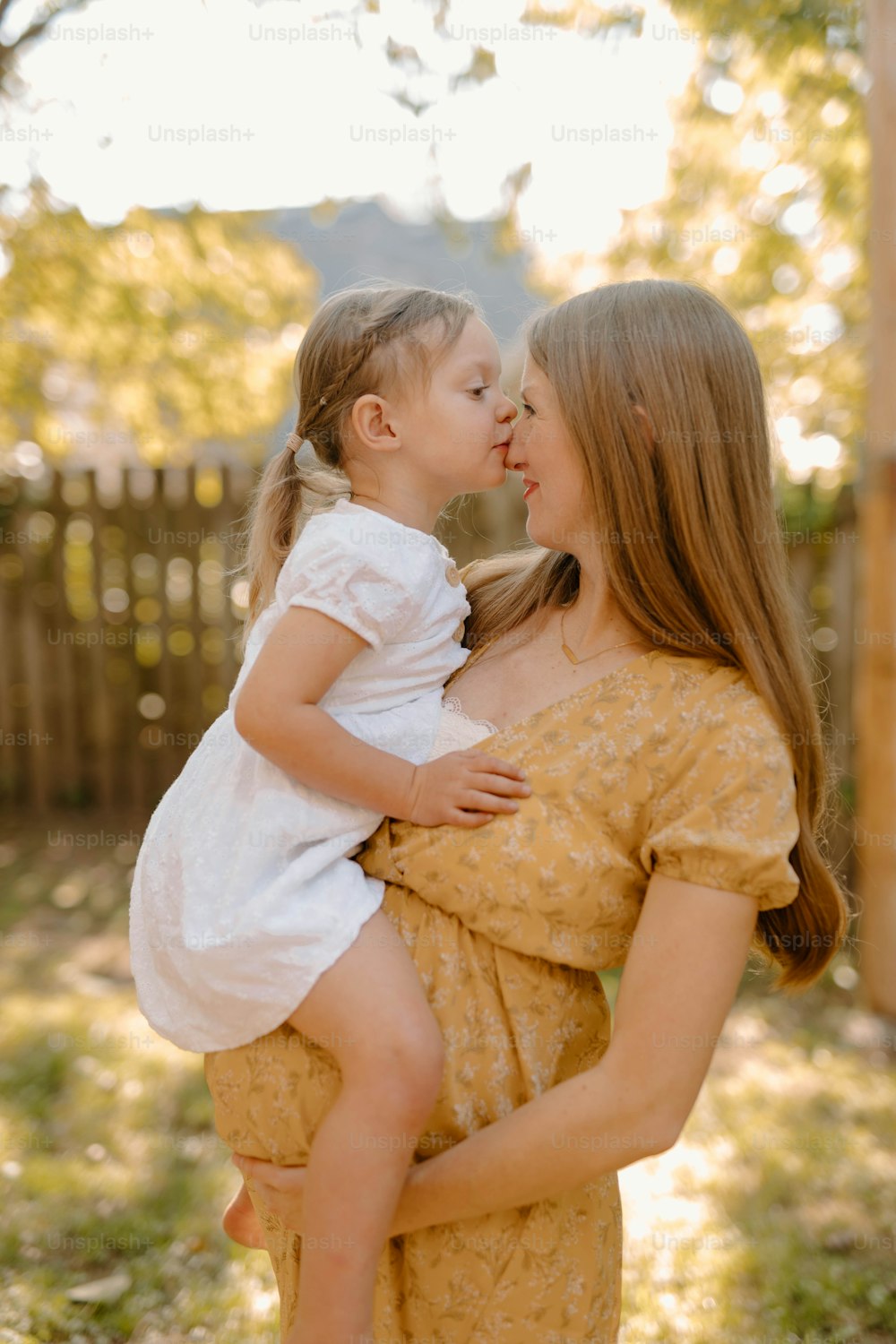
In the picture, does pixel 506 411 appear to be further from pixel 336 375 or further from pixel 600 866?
pixel 600 866

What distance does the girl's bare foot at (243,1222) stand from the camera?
2.14 metres

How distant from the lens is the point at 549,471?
1848mm

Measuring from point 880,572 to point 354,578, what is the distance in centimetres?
338

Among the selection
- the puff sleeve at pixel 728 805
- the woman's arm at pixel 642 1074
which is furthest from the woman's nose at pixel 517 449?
the woman's arm at pixel 642 1074

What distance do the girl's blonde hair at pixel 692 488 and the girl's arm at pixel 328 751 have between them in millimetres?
383

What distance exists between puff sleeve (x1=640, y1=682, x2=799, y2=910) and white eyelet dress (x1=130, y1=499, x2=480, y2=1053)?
1.12 feet

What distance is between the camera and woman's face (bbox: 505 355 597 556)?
1.83 m

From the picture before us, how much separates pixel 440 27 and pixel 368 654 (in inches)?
178

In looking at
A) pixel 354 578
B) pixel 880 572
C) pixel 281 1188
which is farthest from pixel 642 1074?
pixel 880 572

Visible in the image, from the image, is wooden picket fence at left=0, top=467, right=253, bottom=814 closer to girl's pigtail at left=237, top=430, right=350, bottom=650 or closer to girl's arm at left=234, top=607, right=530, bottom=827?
girl's pigtail at left=237, top=430, right=350, bottom=650

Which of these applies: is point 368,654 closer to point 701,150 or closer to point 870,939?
point 870,939

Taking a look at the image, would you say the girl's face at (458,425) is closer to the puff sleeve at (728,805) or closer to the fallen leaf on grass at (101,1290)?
the puff sleeve at (728,805)

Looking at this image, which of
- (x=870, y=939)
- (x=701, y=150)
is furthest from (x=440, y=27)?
(x=870, y=939)

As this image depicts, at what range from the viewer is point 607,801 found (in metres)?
1.65
